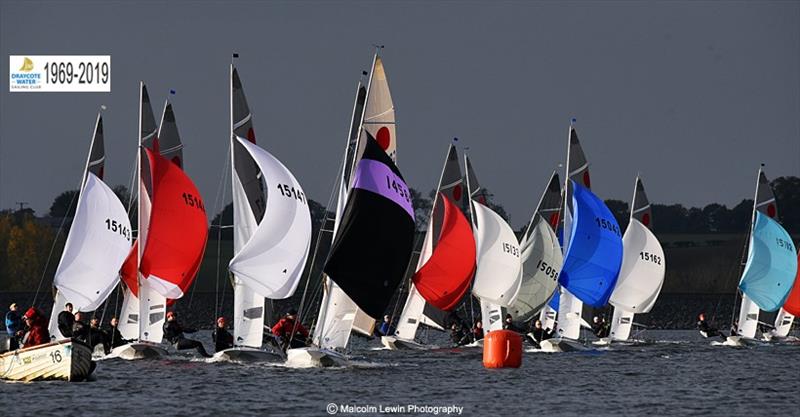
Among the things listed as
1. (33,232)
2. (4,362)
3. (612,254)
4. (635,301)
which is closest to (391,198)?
(4,362)

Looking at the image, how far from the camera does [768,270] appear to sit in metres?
64.2

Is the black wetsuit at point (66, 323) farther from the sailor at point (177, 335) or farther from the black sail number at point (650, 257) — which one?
the black sail number at point (650, 257)

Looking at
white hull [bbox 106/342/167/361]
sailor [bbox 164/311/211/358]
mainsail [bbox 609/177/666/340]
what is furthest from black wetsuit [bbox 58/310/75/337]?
mainsail [bbox 609/177/666/340]

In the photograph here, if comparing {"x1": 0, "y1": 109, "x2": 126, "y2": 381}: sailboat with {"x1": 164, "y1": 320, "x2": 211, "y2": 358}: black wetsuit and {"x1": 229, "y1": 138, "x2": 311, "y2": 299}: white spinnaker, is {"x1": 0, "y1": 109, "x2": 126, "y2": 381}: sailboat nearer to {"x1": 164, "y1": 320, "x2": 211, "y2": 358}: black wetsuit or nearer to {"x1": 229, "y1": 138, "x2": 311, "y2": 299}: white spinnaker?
{"x1": 164, "y1": 320, "x2": 211, "y2": 358}: black wetsuit

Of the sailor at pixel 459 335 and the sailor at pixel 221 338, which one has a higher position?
the sailor at pixel 221 338

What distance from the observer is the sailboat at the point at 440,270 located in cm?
5294

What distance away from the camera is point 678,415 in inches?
1267

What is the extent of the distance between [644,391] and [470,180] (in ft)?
76.6

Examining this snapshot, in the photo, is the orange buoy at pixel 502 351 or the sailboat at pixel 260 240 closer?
the sailboat at pixel 260 240

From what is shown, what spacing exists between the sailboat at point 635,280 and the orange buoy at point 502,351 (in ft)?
46.8

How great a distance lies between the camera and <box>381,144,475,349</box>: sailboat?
52.9 m

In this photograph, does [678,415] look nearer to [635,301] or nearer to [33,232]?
[635,301]

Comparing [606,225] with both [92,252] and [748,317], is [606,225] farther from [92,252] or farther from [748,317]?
[92,252]

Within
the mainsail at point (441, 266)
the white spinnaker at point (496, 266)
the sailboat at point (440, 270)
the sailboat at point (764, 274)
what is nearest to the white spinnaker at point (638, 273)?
the sailboat at point (764, 274)
